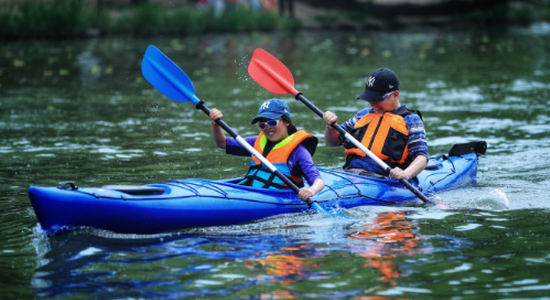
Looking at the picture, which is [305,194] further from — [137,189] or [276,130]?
[137,189]

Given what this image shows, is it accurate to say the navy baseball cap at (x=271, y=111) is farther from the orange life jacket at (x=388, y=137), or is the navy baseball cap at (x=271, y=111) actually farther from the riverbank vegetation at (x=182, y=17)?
the riverbank vegetation at (x=182, y=17)

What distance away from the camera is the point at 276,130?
4898mm

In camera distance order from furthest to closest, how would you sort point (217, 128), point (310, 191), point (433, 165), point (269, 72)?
point (269, 72)
point (433, 165)
point (217, 128)
point (310, 191)

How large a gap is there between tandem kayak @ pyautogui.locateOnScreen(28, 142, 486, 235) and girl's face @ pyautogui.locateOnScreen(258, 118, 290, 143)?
394 mm

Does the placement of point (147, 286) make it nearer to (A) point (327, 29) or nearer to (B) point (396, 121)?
(B) point (396, 121)

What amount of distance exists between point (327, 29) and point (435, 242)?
22.5 m

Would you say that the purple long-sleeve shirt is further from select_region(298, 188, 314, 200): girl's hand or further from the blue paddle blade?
the blue paddle blade

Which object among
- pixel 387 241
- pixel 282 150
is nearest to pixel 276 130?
pixel 282 150

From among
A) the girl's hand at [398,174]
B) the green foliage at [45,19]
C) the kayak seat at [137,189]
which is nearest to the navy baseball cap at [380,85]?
the girl's hand at [398,174]

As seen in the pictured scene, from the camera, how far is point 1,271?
385cm

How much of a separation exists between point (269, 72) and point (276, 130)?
1439 millimetres

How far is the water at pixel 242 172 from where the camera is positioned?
365cm

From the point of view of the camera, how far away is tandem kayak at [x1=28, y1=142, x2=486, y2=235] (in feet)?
13.6

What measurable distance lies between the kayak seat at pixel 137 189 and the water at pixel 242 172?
0.30 meters
